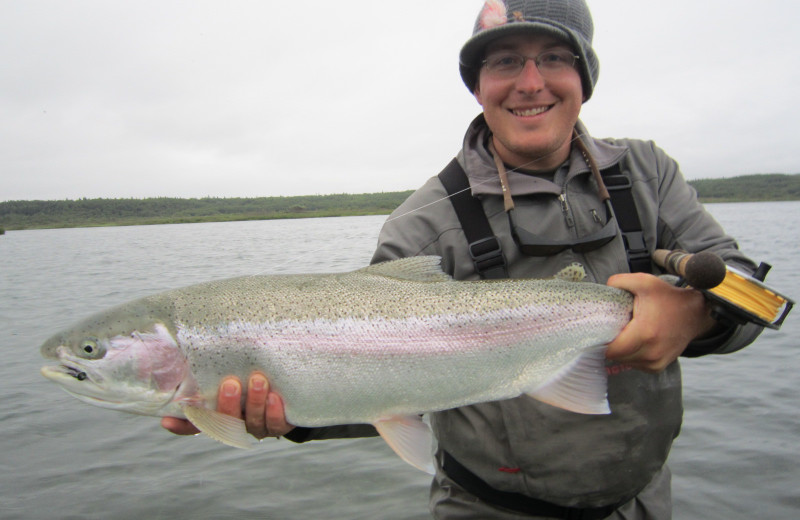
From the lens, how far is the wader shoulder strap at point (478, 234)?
8.27 ft

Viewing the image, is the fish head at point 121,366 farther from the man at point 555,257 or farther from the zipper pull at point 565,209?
the zipper pull at point 565,209

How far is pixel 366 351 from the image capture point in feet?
7.76

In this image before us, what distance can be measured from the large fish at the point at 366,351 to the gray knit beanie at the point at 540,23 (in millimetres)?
1114

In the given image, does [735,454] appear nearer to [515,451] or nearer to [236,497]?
[515,451]

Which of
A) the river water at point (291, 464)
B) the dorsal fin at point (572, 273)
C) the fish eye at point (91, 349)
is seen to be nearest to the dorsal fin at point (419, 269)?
the dorsal fin at point (572, 273)

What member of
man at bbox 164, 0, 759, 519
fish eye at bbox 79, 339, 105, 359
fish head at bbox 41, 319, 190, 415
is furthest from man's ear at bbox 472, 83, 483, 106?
fish eye at bbox 79, 339, 105, 359

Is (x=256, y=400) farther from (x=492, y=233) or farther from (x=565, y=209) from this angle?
(x=565, y=209)

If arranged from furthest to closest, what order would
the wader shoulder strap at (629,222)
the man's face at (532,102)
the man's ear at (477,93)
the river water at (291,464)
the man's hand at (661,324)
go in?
1. the river water at (291,464)
2. the man's ear at (477,93)
3. the man's face at (532,102)
4. the wader shoulder strap at (629,222)
5. the man's hand at (661,324)

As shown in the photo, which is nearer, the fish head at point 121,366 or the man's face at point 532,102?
the fish head at point 121,366

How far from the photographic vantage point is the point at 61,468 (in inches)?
236

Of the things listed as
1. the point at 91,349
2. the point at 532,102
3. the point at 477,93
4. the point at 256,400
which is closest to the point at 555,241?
the point at 532,102

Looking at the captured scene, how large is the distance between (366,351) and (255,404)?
1.71 feet

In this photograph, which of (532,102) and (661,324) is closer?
(661,324)

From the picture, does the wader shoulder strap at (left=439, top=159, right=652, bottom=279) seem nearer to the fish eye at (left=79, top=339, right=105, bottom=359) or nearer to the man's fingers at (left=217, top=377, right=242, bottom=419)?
the man's fingers at (left=217, top=377, right=242, bottom=419)
